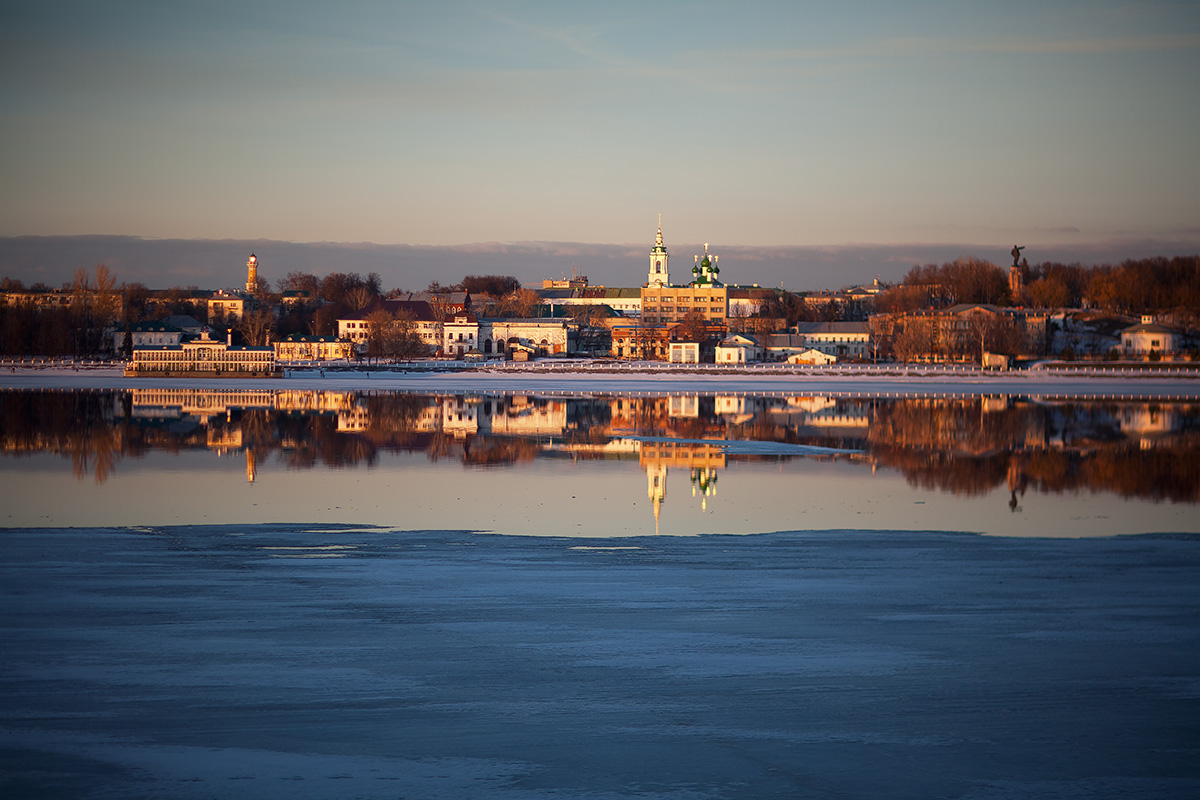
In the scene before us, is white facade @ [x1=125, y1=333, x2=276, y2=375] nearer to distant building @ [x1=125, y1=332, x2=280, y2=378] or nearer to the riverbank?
distant building @ [x1=125, y1=332, x2=280, y2=378]

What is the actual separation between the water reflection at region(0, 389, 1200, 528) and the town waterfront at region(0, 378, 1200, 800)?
122cm

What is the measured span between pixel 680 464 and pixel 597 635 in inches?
478

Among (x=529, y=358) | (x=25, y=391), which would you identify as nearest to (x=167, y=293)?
(x=529, y=358)

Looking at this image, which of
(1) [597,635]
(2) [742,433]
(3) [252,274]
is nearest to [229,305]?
(3) [252,274]

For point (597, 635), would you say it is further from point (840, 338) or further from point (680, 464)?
point (840, 338)

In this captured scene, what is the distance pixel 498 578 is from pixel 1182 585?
5.31 meters

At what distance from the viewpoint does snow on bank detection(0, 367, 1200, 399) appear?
49.2 meters

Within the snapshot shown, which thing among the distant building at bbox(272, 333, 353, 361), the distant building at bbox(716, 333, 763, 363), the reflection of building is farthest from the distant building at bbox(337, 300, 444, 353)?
the reflection of building

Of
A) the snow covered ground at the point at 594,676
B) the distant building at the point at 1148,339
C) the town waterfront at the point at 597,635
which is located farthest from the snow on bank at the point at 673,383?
the snow covered ground at the point at 594,676

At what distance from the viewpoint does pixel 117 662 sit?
6508 mm

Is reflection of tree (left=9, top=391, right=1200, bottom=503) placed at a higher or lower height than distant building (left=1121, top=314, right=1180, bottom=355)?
lower

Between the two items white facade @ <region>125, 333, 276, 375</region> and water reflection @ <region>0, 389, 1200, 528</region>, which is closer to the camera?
water reflection @ <region>0, 389, 1200, 528</region>

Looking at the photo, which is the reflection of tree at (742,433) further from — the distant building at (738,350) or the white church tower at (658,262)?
the white church tower at (658,262)

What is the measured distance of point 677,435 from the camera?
25672mm
